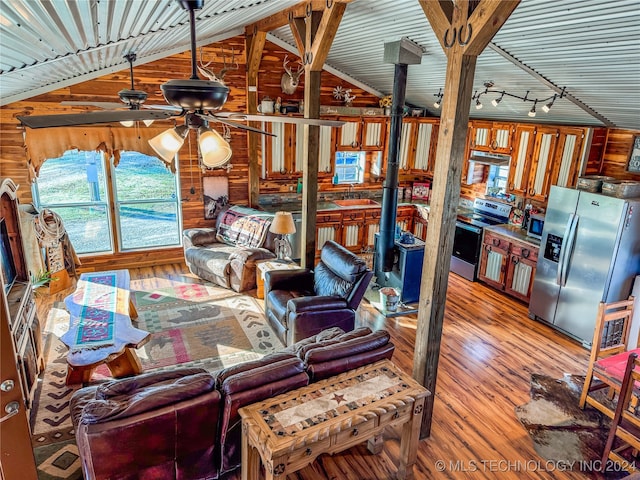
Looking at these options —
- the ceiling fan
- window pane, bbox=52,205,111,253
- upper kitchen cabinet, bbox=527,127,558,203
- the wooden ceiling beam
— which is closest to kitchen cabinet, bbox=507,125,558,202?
upper kitchen cabinet, bbox=527,127,558,203

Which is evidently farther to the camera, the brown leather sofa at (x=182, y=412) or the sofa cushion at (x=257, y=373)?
the sofa cushion at (x=257, y=373)

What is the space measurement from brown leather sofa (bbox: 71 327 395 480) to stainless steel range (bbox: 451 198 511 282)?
4022 millimetres

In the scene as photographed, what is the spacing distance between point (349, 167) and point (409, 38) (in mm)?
3221

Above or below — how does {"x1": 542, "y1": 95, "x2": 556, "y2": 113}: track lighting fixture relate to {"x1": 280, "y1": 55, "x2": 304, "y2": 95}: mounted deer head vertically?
below

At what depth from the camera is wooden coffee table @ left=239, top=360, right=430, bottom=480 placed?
95.4 inches

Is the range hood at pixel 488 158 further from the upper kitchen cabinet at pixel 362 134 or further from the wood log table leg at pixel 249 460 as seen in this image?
the wood log table leg at pixel 249 460

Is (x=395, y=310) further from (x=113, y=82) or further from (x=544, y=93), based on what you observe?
(x=113, y=82)

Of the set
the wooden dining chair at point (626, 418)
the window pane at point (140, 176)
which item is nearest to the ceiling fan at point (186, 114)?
the wooden dining chair at point (626, 418)

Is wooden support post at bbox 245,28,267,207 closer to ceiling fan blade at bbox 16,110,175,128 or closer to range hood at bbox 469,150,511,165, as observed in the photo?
range hood at bbox 469,150,511,165

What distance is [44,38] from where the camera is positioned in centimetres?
204

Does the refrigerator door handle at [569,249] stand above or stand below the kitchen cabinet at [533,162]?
below

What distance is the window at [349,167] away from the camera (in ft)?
25.4

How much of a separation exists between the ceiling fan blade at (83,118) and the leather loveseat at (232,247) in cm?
382

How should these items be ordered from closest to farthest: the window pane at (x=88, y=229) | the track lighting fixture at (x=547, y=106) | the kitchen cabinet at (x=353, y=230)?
the track lighting fixture at (x=547, y=106)
the window pane at (x=88, y=229)
the kitchen cabinet at (x=353, y=230)
